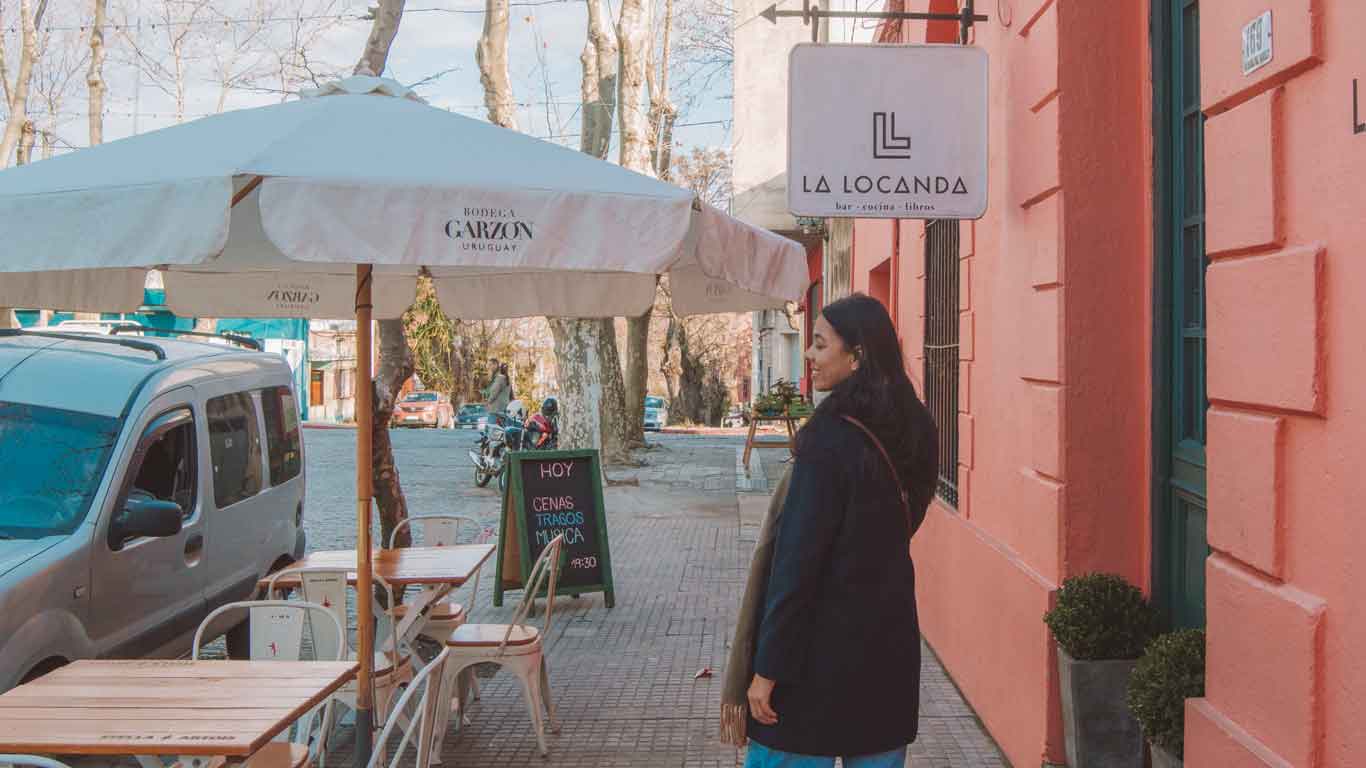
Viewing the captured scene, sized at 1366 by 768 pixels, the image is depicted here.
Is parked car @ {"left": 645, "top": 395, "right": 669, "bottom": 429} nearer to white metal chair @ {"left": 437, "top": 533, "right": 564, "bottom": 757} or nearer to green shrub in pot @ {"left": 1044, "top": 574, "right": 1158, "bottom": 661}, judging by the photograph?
white metal chair @ {"left": 437, "top": 533, "right": 564, "bottom": 757}

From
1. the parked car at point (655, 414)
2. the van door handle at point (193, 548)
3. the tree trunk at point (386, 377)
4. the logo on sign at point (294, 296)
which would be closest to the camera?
the van door handle at point (193, 548)

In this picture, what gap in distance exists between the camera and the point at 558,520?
364 inches

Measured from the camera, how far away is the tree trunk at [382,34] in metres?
8.98

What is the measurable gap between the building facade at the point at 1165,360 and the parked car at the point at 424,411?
3197cm

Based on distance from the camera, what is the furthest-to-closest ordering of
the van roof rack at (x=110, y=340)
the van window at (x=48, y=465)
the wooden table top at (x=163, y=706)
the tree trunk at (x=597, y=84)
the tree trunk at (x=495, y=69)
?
1. the tree trunk at (x=597, y=84)
2. the tree trunk at (x=495, y=69)
3. the van roof rack at (x=110, y=340)
4. the van window at (x=48, y=465)
5. the wooden table top at (x=163, y=706)

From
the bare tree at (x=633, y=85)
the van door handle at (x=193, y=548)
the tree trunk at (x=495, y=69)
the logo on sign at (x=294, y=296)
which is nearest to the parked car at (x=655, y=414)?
the bare tree at (x=633, y=85)

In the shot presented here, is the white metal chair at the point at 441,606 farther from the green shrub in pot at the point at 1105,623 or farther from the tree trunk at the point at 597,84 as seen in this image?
the tree trunk at the point at 597,84

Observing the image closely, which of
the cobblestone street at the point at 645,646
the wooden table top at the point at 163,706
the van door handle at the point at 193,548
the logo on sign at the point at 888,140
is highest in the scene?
the logo on sign at the point at 888,140

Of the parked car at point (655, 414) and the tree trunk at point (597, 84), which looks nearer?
the tree trunk at point (597, 84)

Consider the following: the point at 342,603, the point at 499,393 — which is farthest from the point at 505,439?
the point at 342,603

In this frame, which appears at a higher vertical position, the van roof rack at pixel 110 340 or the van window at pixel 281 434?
the van roof rack at pixel 110 340

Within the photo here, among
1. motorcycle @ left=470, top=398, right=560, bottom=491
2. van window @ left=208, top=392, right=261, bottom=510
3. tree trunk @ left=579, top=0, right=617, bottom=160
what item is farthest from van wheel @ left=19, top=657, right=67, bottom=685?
tree trunk @ left=579, top=0, right=617, bottom=160

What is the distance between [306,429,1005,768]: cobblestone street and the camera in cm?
582

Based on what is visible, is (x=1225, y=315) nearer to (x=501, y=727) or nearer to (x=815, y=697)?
(x=815, y=697)
